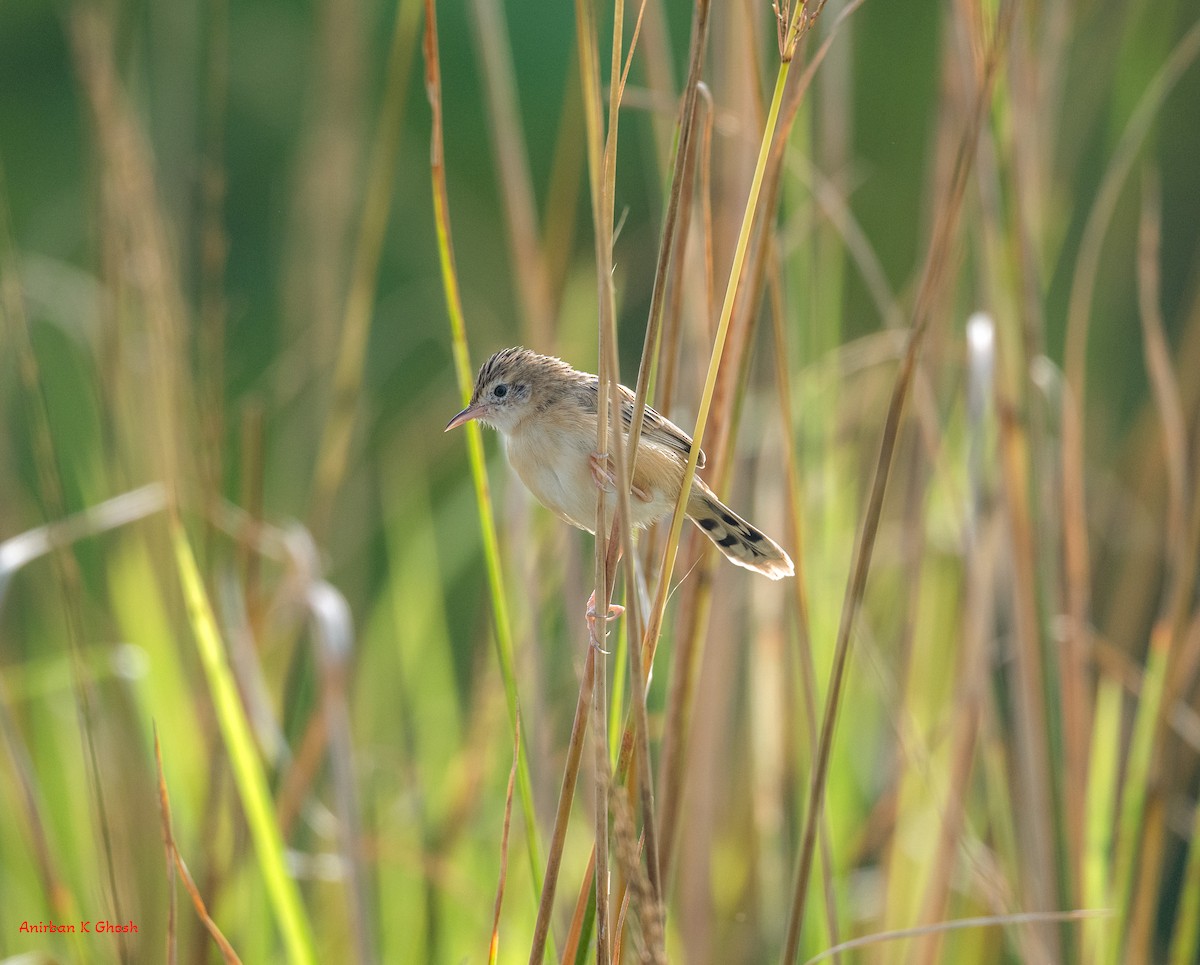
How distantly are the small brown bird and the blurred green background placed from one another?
0.09m

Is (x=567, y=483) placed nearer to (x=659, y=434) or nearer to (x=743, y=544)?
(x=659, y=434)

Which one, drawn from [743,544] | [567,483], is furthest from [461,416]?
[743,544]

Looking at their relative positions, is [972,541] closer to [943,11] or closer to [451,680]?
[943,11]

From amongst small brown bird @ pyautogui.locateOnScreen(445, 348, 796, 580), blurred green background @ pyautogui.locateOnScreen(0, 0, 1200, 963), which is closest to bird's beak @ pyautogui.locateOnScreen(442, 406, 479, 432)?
small brown bird @ pyautogui.locateOnScreen(445, 348, 796, 580)

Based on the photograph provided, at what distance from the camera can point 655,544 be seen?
1.54 m

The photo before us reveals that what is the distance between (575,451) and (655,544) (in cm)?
37

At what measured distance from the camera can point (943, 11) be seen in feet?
6.29

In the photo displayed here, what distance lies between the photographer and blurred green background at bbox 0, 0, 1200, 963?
173cm

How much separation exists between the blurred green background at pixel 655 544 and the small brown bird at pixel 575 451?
9cm

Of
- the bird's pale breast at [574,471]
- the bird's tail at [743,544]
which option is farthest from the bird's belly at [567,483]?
the bird's tail at [743,544]

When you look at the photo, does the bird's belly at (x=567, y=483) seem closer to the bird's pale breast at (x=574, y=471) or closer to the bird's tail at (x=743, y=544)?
the bird's pale breast at (x=574, y=471)

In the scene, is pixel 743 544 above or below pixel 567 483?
below

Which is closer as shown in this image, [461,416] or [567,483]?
[461,416]

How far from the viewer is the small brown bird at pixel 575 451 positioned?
1727 millimetres
